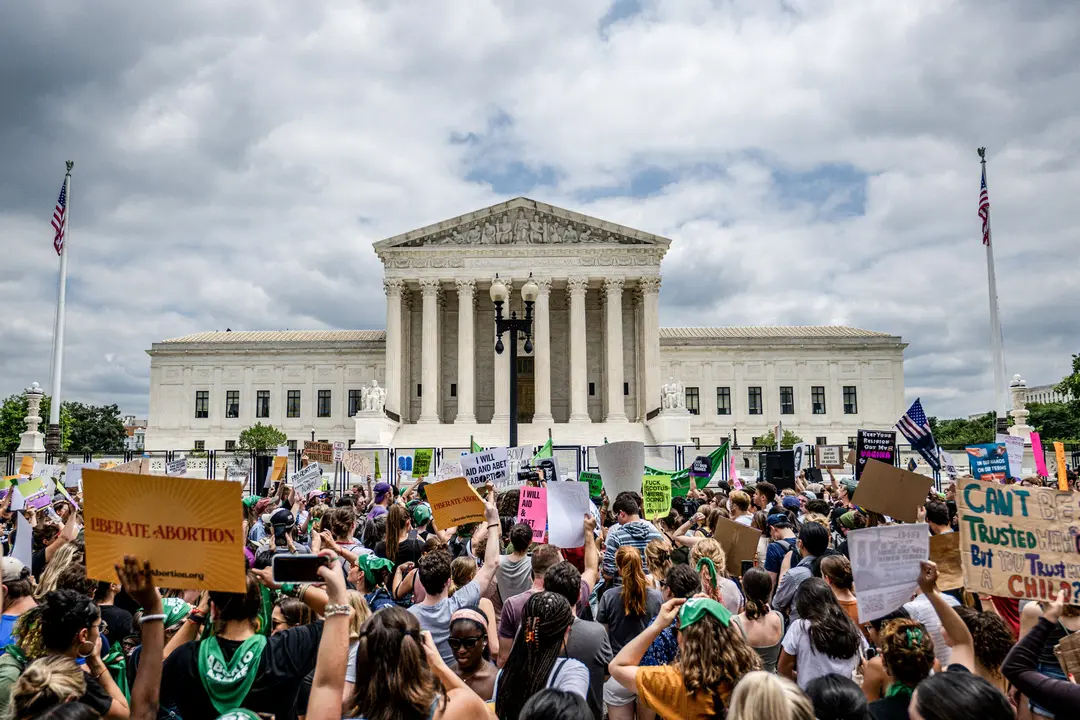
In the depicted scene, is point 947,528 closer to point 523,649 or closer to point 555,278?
point 523,649

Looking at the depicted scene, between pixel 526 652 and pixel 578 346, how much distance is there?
156 ft

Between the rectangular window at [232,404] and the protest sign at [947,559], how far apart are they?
197 feet

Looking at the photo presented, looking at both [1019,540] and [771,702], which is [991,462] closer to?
[1019,540]

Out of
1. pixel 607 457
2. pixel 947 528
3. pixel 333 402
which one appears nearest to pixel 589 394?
pixel 333 402

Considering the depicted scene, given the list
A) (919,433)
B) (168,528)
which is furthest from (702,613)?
(919,433)

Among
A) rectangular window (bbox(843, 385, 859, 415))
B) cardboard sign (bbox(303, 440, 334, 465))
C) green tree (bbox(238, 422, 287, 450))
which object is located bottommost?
cardboard sign (bbox(303, 440, 334, 465))

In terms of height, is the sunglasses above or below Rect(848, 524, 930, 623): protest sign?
below

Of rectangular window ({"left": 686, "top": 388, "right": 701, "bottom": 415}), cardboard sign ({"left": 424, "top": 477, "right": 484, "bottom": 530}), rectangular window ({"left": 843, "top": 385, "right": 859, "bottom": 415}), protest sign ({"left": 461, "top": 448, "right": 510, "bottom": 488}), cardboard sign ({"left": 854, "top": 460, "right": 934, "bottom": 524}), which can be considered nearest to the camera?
cardboard sign ({"left": 854, "top": 460, "right": 934, "bottom": 524})

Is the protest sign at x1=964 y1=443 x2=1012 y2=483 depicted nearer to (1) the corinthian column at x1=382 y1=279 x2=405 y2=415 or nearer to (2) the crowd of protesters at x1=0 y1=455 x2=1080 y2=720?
(2) the crowd of protesters at x1=0 y1=455 x2=1080 y2=720

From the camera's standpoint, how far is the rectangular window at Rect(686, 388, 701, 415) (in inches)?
2371

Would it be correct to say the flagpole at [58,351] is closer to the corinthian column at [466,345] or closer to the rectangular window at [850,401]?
the corinthian column at [466,345]

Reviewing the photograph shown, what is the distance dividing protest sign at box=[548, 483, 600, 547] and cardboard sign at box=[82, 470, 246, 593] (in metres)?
4.04

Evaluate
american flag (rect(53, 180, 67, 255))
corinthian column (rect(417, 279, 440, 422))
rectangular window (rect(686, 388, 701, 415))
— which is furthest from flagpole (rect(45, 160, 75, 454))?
rectangular window (rect(686, 388, 701, 415))

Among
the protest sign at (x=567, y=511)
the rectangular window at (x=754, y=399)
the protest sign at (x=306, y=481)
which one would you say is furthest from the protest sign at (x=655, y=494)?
the rectangular window at (x=754, y=399)
